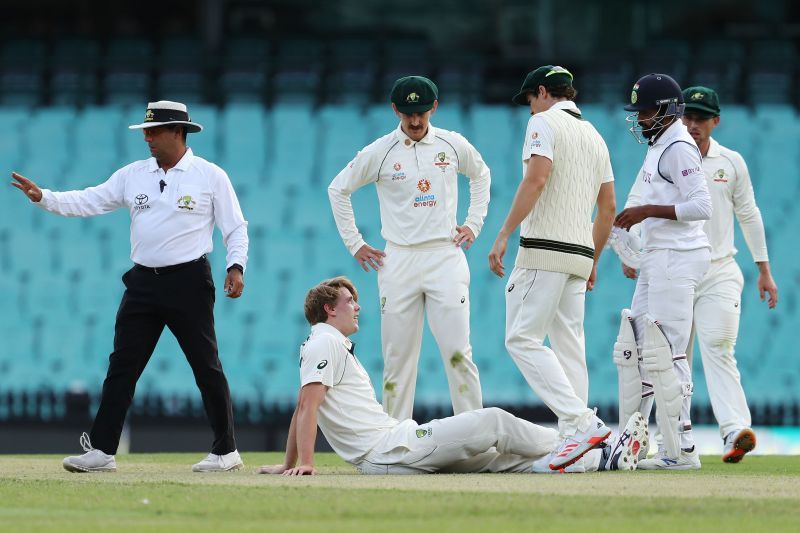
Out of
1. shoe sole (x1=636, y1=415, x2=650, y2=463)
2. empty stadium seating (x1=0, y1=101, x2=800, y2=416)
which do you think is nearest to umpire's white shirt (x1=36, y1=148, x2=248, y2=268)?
shoe sole (x1=636, y1=415, x2=650, y2=463)

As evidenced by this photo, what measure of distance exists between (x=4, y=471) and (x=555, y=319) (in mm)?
3111

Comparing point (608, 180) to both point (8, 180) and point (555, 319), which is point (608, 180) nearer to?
point (555, 319)

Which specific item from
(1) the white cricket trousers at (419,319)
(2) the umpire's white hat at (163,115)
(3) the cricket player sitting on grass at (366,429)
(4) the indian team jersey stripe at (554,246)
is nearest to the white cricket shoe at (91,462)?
(3) the cricket player sitting on grass at (366,429)

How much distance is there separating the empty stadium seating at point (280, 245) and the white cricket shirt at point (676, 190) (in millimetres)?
7748

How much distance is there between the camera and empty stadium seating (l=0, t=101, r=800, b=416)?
1691 centimetres

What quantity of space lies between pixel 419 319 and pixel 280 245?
10149 millimetres

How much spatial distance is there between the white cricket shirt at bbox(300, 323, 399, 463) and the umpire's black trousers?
850 millimetres

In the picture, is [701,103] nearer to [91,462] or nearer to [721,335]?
[721,335]

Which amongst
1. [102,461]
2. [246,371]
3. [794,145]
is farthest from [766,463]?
[794,145]

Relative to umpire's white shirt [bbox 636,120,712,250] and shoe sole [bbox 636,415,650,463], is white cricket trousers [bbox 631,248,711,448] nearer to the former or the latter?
umpire's white shirt [bbox 636,120,712,250]

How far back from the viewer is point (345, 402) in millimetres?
7203

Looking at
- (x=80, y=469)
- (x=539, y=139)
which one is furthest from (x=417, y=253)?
(x=80, y=469)

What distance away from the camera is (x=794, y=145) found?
63.2 feet

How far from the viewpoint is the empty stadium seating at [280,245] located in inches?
666
